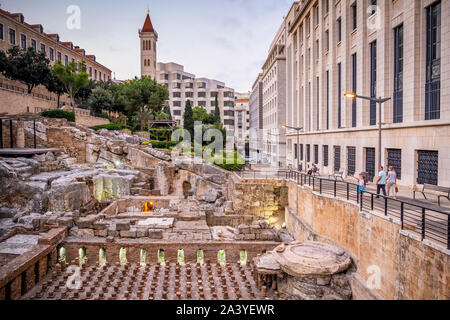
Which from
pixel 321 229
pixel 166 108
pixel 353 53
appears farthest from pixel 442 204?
pixel 166 108

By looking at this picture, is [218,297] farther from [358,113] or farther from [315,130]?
[315,130]

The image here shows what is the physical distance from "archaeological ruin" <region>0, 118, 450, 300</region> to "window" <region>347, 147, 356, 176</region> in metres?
5.08

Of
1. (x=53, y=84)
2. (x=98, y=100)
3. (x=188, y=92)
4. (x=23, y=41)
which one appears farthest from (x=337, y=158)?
(x=188, y=92)

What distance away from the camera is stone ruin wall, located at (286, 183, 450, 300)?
659cm

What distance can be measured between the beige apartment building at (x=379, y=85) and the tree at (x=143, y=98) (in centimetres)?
2708

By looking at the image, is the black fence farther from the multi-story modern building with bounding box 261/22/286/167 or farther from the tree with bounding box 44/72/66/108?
the tree with bounding box 44/72/66/108

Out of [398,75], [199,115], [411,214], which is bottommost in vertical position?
[411,214]

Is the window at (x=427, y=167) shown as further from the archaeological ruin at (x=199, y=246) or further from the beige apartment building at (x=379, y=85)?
the archaeological ruin at (x=199, y=246)

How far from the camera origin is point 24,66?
37594 millimetres

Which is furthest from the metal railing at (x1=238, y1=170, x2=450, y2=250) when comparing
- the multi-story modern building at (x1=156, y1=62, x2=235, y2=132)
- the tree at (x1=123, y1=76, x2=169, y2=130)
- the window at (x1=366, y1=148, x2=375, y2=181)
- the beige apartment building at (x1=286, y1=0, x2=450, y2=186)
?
the multi-story modern building at (x1=156, y1=62, x2=235, y2=132)

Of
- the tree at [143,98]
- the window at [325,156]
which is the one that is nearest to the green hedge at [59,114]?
the tree at [143,98]

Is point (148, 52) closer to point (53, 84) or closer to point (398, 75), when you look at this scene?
point (53, 84)

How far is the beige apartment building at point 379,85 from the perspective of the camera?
13672mm

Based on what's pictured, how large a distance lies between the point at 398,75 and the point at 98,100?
4407cm
